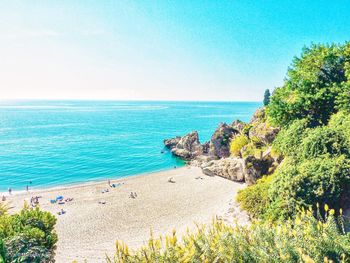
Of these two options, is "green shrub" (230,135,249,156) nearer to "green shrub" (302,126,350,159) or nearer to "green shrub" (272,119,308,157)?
"green shrub" (272,119,308,157)

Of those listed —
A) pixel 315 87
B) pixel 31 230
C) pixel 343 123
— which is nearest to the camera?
pixel 31 230

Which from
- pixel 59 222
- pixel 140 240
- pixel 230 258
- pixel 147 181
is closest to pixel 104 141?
pixel 147 181

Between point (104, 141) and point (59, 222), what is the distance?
5443 cm

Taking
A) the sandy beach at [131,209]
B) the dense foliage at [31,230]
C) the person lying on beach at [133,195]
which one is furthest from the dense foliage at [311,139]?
the person lying on beach at [133,195]

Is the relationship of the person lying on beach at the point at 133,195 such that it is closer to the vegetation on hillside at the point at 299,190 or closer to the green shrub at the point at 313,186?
the vegetation on hillside at the point at 299,190

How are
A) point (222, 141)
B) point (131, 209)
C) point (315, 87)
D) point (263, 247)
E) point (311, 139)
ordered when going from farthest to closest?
point (222, 141) → point (131, 209) → point (315, 87) → point (311, 139) → point (263, 247)

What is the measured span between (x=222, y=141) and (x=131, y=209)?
2588cm

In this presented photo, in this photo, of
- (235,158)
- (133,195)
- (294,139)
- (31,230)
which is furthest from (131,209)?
(294,139)

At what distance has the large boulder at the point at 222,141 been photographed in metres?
49.6

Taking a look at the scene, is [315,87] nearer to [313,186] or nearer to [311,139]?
[311,139]

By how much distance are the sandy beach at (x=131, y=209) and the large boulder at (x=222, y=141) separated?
8.90 meters

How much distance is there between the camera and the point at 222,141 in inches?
1976

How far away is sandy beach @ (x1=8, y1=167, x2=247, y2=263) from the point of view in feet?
71.3

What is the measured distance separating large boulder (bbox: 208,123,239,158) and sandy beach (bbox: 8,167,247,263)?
890 cm
